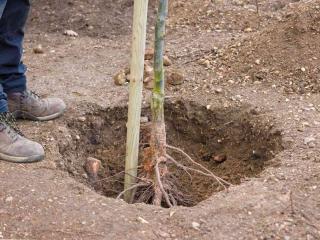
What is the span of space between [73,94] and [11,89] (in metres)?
0.50

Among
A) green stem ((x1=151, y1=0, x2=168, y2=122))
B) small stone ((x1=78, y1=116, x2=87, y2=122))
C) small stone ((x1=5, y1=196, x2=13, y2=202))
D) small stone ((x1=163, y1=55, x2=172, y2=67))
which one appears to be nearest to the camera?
small stone ((x1=5, y1=196, x2=13, y2=202))

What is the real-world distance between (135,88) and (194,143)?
896 millimetres

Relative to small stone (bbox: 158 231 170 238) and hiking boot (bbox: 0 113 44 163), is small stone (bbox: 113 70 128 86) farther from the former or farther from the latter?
small stone (bbox: 158 231 170 238)

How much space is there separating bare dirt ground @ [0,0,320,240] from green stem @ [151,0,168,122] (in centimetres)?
48

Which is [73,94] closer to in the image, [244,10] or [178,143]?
[178,143]

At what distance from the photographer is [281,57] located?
12.8 feet

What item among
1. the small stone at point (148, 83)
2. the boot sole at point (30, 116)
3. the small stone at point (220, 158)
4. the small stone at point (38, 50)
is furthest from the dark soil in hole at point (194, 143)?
the small stone at point (38, 50)

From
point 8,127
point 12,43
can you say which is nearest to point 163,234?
point 8,127

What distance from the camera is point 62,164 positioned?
296 cm

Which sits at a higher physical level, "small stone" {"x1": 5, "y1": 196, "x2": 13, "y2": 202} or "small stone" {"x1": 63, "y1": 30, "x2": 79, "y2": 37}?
"small stone" {"x1": 63, "y1": 30, "x2": 79, "y2": 37}

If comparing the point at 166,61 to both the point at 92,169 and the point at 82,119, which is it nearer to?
the point at 82,119

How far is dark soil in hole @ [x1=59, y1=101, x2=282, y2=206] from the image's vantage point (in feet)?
10.5

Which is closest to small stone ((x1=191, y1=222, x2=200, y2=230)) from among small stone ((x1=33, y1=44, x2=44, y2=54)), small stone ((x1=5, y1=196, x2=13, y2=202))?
small stone ((x1=5, y1=196, x2=13, y2=202))

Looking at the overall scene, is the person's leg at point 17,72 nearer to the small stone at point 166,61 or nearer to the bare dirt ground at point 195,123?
the bare dirt ground at point 195,123
